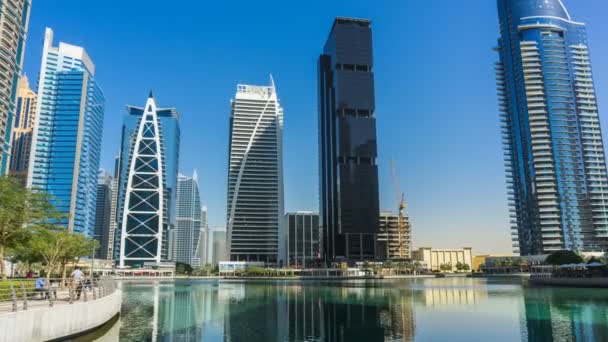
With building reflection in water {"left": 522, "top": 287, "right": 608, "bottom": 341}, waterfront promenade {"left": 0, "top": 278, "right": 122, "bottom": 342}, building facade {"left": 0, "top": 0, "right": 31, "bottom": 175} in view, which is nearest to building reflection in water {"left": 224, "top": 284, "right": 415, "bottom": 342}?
waterfront promenade {"left": 0, "top": 278, "right": 122, "bottom": 342}

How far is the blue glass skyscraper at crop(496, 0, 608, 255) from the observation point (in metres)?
174

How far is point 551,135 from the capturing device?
585 ft

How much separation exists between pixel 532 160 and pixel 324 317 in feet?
542

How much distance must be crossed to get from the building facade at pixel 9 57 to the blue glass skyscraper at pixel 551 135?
181990mm

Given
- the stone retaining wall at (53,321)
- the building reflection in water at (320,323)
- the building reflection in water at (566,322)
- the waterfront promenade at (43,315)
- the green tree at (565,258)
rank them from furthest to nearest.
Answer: the green tree at (565,258), the building reflection in water at (320,323), the building reflection in water at (566,322), the waterfront promenade at (43,315), the stone retaining wall at (53,321)

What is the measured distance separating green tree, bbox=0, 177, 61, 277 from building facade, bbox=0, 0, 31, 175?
9951 cm

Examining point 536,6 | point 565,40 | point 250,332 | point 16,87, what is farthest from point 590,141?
point 16,87

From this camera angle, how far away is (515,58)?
189750 mm

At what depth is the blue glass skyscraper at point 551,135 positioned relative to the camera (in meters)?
174

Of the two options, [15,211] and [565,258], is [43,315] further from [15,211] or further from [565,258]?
[565,258]

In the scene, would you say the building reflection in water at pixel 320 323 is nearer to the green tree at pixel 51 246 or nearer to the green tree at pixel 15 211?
the green tree at pixel 15 211

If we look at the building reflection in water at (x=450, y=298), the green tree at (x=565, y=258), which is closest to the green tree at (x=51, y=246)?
the building reflection in water at (x=450, y=298)

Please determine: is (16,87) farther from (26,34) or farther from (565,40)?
(565,40)

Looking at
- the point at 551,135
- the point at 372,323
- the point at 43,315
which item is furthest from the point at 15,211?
the point at 551,135
